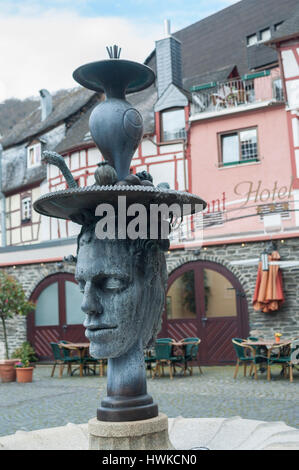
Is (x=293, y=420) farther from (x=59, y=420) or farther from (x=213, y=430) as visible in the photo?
(x=59, y=420)

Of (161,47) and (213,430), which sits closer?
(213,430)

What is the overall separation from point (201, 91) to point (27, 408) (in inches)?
522

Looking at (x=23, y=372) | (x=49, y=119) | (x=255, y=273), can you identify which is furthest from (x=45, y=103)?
(x=23, y=372)

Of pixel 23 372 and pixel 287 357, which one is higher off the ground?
pixel 287 357

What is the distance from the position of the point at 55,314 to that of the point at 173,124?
24.5 feet

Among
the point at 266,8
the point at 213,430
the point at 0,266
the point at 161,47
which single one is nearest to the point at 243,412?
the point at 213,430

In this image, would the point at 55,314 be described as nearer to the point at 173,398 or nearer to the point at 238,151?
the point at 238,151

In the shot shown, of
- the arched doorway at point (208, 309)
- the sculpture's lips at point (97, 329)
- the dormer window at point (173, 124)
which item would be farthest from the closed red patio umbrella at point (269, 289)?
the sculpture's lips at point (97, 329)

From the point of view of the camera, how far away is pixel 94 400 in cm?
912

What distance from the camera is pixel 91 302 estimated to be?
423 cm

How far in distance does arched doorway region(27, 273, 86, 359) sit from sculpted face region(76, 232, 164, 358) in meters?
11.8

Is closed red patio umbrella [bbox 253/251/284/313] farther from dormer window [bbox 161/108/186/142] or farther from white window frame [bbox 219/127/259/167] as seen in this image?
dormer window [bbox 161/108/186/142]

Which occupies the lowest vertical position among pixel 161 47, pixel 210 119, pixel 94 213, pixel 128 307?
pixel 128 307

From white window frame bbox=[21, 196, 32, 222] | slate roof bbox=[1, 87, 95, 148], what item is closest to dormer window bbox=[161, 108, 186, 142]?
slate roof bbox=[1, 87, 95, 148]
